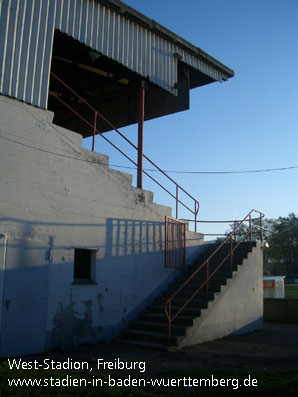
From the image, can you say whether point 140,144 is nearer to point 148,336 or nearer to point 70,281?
point 70,281

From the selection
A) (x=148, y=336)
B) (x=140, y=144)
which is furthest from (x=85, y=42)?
(x=148, y=336)

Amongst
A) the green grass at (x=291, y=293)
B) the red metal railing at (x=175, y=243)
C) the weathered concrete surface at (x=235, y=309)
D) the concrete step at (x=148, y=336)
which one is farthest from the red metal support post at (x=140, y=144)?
the green grass at (x=291, y=293)

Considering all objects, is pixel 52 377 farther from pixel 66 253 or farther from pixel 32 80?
pixel 32 80

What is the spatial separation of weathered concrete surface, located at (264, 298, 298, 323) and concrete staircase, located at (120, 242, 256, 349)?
3.95m

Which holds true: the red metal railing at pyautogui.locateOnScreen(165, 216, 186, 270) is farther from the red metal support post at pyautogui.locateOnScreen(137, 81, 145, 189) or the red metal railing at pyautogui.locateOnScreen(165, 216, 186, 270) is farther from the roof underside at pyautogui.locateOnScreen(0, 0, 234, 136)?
the roof underside at pyautogui.locateOnScreen(0, 0, 234, 136)

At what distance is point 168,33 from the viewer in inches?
516

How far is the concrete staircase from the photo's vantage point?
9.80m

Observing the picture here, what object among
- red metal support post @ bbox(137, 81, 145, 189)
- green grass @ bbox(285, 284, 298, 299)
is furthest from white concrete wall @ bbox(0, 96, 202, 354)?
green grass @ bbox(285, 284, 298, 299)

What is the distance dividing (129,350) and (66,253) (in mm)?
2562

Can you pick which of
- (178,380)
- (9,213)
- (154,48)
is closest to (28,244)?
(9,213)

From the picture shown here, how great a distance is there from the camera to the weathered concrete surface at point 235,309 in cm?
1025

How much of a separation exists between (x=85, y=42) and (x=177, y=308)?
7221 mm

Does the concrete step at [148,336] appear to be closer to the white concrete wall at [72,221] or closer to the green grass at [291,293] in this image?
the white concrete wall at [72,221]

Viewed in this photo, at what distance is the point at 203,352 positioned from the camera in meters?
9.08
